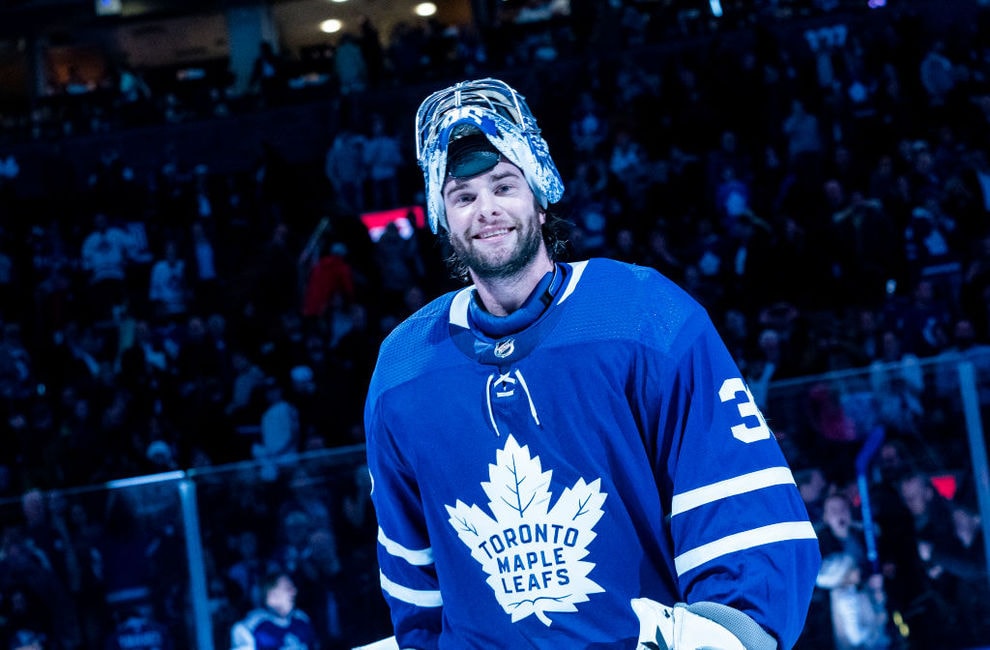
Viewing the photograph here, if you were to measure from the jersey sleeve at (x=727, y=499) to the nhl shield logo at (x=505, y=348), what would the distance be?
0.27 metres

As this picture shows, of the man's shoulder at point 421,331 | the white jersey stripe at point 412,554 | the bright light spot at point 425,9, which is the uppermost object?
the bright light spot at point 425,9

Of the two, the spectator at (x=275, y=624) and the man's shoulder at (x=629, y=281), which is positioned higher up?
the man's shoulder at (x=629, y=281)

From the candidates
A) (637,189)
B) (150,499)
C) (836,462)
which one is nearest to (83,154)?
(637,189)

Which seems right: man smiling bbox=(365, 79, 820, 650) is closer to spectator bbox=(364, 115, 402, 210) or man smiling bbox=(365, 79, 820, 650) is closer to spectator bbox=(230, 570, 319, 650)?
spectator bbox=(230, 570, 319, 650)

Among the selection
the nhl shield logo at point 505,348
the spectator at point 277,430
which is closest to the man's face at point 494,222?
the nhl shield logo at point 505,348

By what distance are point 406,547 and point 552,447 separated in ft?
1.24

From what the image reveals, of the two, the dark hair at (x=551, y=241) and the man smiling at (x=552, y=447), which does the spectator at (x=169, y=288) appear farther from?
the man smiling at (x=552, y=447)

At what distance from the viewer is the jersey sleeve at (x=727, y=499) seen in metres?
1.81

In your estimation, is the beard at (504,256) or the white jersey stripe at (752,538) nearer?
the white jersey stripe at (752,538)

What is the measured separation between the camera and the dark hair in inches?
90.9

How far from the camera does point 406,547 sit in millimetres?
2217

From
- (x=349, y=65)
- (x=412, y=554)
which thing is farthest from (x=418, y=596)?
(x=349, y=65)

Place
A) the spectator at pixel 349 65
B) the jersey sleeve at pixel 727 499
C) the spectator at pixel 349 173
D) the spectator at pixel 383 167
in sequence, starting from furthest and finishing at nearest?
the spectator at pixel 349 65, the spectator at pixel 349 173, the spectator at pixel 383 167, the jersey sleeve at pixel 727 499

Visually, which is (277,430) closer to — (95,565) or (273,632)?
(95,565)
